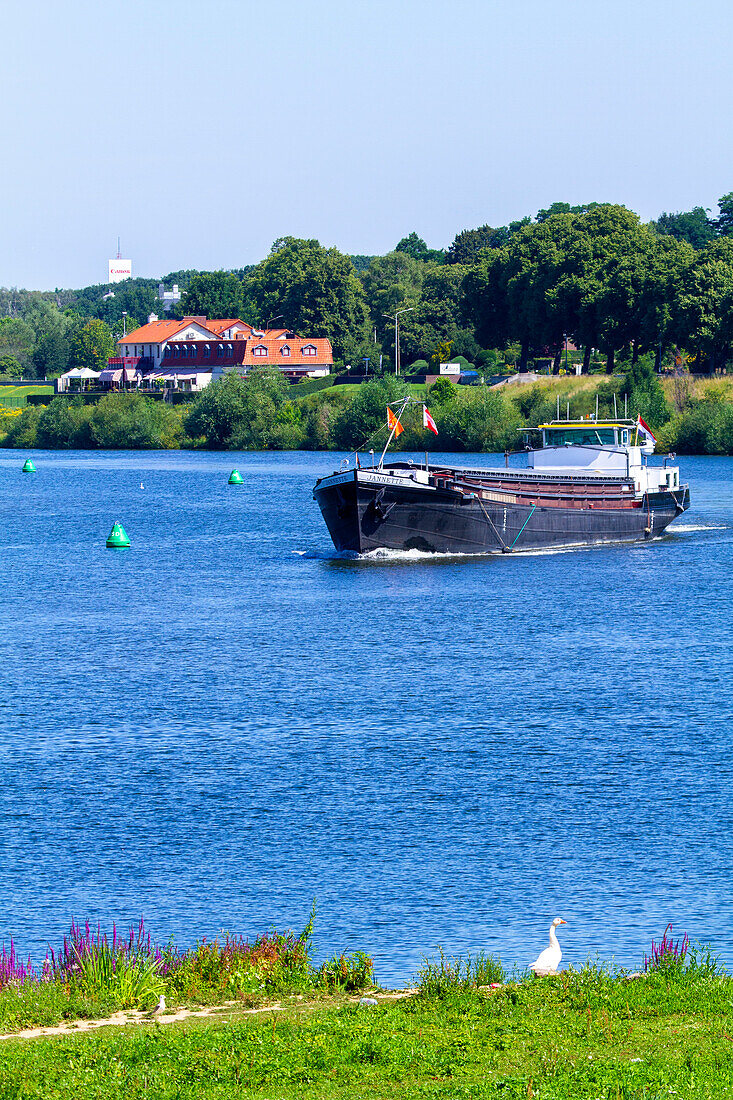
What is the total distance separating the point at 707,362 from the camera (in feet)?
461

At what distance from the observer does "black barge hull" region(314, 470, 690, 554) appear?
6091cm

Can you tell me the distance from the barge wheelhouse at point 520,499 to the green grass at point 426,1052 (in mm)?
43321

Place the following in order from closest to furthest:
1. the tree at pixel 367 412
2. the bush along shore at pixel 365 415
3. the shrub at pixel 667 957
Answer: the shrub at pixel 667 957 → the bush along shore at pixel 365 415 → the tree at pixel 367 412

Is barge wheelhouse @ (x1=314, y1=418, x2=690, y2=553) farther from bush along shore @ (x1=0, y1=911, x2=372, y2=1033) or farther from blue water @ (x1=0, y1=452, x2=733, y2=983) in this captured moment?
bush along shore @ (x1=0, y1=911, x2=372, y2=1033)

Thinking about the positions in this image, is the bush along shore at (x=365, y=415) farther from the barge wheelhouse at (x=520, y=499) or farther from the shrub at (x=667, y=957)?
the shrub at (x=667, y=957)

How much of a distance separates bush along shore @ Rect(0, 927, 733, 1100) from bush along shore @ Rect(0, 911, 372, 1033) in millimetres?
40

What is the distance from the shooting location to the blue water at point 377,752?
21.1 metres

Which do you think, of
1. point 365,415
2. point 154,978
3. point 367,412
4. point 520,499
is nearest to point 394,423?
point 520,499

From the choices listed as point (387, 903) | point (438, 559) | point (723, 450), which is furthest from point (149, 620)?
point (723, 450)

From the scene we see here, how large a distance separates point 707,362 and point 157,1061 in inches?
5294

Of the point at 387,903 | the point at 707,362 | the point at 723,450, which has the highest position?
the point at 707,362

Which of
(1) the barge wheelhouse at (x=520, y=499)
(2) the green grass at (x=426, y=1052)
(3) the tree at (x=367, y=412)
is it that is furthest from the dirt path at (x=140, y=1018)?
(3) the tree at (x=367, y=412)

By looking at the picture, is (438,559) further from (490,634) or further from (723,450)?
(723,450)

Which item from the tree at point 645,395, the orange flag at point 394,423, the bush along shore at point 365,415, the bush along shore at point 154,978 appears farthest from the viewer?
the bush along shore at point 365,415
